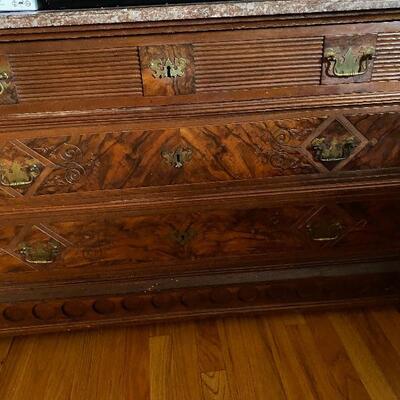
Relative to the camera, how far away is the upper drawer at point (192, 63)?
0.93 metres

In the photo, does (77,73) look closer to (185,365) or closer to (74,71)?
(74,71)

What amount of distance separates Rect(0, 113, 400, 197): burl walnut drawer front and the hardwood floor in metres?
0.49

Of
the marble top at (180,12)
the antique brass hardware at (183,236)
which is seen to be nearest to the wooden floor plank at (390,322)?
the antique brass hardware at (183,236)

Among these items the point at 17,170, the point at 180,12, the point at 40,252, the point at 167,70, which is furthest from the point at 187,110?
the point at 40,252

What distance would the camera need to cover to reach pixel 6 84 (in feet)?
3.09

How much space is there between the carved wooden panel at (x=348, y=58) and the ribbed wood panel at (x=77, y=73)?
427 millimetres

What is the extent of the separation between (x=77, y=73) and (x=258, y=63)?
401 mm

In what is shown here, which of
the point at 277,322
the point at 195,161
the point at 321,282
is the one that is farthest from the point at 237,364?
the point at 195,161

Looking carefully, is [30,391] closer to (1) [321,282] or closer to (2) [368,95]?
(1) [321,282]

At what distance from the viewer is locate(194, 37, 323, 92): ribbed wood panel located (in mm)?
953

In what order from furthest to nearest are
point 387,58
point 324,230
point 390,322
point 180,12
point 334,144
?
point 390,322, point 324,230, point 334,144, point 387,58, point 180,12

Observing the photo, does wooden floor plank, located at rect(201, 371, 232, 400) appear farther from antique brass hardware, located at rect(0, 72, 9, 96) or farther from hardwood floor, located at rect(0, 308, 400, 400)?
antique brass hardware, located at rect(0, 72, 9, 96)

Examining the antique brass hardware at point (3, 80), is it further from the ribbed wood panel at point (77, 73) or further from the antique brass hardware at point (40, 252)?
the antique brass hardware at point (40, 252)

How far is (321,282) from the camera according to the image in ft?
4.17
